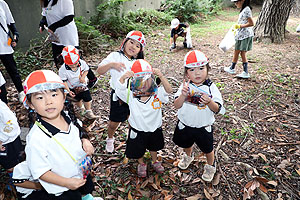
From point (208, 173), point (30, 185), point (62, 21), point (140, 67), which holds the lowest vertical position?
point (208, 173)

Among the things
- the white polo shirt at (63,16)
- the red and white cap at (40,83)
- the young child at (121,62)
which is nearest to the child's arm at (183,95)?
the young child at (121,62)

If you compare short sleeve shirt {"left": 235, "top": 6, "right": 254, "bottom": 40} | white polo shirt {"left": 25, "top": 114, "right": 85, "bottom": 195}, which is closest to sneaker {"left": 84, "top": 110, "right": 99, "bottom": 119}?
white polo shirt {"left": 25, "top": 114, "right": 85, "bottom": 195}

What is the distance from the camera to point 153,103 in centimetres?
256

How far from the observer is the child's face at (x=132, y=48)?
2.93m

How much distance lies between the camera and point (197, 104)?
2.49 m

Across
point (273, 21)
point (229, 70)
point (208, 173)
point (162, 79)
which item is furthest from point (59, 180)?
point (273, 21)

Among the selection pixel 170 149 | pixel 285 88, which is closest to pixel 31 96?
pixel 170 149

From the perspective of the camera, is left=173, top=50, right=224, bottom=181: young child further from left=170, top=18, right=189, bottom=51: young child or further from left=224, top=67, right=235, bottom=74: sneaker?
left=170, top=18, right=189, bottom=51: young child

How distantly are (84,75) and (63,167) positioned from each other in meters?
2.31

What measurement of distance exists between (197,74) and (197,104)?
1.19 ft

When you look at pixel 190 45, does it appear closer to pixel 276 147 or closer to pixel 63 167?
pixel 276 147

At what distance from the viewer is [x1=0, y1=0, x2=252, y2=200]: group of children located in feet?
5.74

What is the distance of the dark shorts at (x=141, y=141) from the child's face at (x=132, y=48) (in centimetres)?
110

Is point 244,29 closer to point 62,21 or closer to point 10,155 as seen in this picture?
point 62,21
